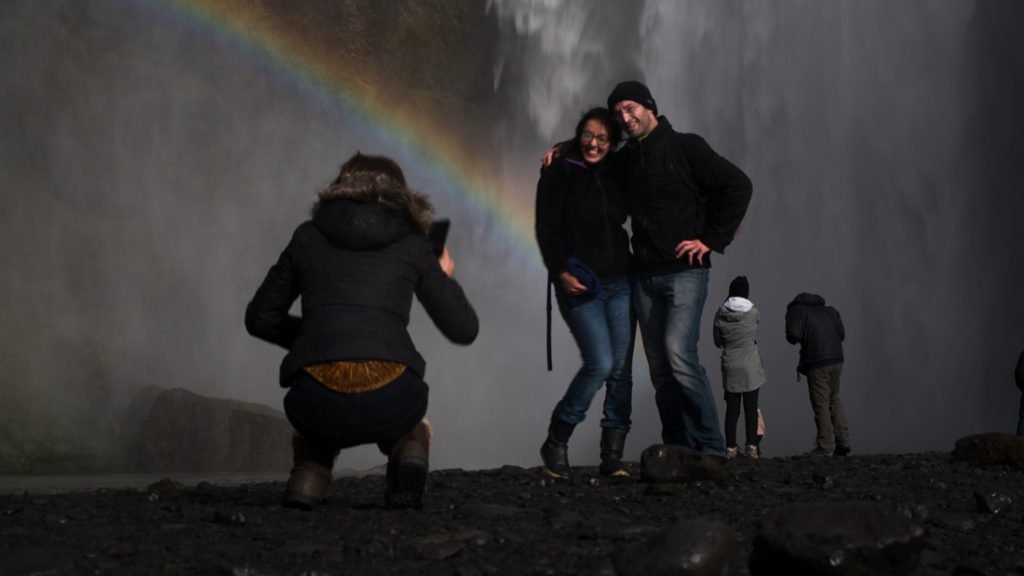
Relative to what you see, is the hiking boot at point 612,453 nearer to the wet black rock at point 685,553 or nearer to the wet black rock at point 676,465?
the wet black rock at point 676,465

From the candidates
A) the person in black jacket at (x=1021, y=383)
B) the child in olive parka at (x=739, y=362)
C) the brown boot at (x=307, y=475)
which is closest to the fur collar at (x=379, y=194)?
the brown boot at (x=307, y=475)

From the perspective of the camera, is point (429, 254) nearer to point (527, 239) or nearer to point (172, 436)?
point (172, 436)

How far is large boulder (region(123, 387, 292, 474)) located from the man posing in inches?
451

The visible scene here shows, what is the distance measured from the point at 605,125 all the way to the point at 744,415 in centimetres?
531

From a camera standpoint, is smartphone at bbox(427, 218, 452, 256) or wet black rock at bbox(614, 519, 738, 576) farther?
smartphone at bbox(427, 218, 452, 256)

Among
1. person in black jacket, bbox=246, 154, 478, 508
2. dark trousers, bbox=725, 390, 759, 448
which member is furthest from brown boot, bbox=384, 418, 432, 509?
dark trousers, bbox=725, 390, 759, 448

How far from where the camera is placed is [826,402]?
1141 centimetres

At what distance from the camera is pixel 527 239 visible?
40.3m

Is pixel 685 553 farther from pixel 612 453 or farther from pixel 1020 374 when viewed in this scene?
pixel 1020 374

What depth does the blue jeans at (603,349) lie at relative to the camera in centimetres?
648

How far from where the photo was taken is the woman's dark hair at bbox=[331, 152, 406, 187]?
15.5 ft

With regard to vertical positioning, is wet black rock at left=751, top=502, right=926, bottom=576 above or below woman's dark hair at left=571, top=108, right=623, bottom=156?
below

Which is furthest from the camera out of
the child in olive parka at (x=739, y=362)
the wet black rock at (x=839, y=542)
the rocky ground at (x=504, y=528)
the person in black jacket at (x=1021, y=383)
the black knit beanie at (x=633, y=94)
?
the person in black jacket at (x=1021, y=383)

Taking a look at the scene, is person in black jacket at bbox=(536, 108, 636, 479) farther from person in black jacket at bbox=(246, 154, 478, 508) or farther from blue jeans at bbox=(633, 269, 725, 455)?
person in black jacket at bbox=(246, 154, 478, 508)
